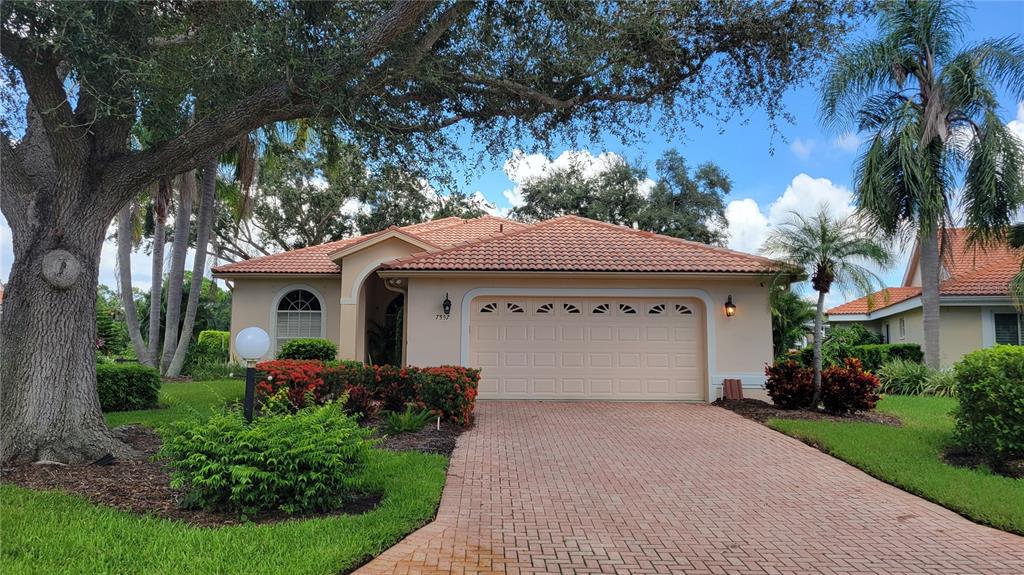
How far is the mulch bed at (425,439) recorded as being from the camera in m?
7.65

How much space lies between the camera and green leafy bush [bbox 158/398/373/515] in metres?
4.82

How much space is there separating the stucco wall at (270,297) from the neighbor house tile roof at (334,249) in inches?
14.1

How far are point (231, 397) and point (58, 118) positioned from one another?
6585mm

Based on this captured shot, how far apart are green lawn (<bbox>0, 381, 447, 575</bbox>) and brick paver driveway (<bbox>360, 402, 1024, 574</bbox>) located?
250 mm

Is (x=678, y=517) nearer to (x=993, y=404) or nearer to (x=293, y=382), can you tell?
(x=993, y=404)

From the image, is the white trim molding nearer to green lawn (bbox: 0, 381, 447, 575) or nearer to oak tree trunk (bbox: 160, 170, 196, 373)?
green lawn (bbox: 0, 381, 447, 575)

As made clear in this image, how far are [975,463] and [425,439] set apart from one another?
7.04m

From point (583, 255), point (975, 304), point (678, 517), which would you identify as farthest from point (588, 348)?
point (975, 304)

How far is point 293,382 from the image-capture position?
8.79m

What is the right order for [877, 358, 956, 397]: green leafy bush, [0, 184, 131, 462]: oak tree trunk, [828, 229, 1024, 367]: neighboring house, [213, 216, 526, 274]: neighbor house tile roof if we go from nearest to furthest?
[0, 184, 131, 462]: oak tree trunk, [877, 358, 956, 397]: green leafy bush, [828, 229, 1024, 367]: neighboring house, [213, 216, 526, 274]: neighbor house tile roof

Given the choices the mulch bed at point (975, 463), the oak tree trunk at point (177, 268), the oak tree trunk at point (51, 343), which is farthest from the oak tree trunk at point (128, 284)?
the mulch bed at point (975, 463)

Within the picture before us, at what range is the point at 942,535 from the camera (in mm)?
4844

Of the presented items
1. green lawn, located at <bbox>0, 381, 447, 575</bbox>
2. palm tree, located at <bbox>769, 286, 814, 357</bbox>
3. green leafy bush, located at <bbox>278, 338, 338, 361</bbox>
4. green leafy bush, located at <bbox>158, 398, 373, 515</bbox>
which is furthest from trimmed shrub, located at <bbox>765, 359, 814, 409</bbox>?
green leafy bush, located at <bbox>278, 338, 338, 361</bbox>

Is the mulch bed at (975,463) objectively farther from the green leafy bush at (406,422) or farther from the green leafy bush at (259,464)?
the green leafy bush at (259,464)
